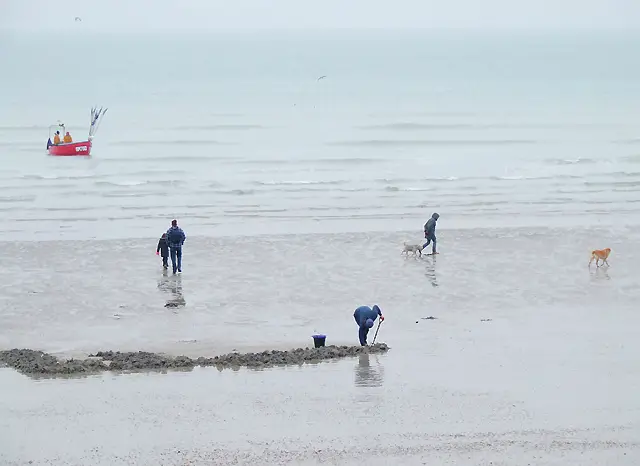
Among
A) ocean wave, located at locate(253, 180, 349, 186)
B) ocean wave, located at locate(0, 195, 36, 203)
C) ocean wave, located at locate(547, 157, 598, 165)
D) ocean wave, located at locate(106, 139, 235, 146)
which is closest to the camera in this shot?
ocean wave, located at locate(0, 195, 36, 203)

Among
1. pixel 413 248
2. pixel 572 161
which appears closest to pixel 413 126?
pixel 572 161

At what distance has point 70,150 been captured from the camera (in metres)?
50.7

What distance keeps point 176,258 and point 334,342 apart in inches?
261

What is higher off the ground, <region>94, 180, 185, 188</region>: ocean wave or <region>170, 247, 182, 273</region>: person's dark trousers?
<region>94, 180, 185, 188</region>: ocean wave

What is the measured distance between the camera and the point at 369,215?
32.2 m

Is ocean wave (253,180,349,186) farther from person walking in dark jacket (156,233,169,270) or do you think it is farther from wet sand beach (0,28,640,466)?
person walking in dark jacket (156,233,169,270)

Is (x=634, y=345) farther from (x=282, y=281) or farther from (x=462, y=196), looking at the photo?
(x=462, y=196)

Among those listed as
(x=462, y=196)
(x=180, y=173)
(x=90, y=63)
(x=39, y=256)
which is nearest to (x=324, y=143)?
(x=180, y=173)

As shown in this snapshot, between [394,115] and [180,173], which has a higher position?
[394,115]

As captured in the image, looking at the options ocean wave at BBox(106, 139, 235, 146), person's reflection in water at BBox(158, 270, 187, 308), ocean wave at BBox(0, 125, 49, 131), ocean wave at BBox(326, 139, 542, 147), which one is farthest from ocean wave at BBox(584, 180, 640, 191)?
ocean wave at BBox(0, 125, 49, 131)

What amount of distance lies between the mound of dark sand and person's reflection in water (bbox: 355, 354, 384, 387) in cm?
31

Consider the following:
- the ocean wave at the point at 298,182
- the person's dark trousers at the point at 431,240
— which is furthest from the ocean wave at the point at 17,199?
the person's dark trousers at the point at 431,240

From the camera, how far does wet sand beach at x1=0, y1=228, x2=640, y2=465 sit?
12.7 meters

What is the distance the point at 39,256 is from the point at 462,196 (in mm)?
15887
